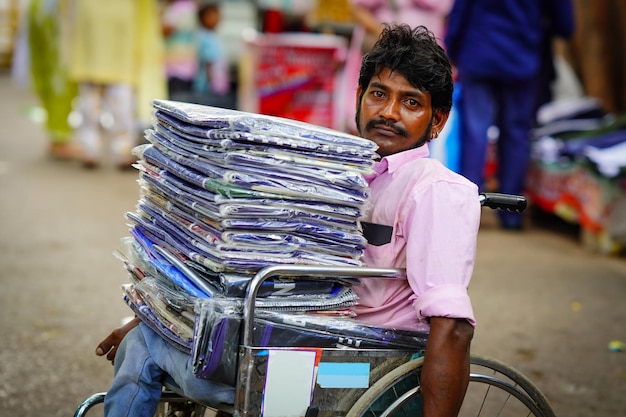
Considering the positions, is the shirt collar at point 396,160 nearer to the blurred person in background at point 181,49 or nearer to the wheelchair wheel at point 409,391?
the wheelchair wheel at point 409,391

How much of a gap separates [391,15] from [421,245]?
20.1ft

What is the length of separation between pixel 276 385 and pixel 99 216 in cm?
571

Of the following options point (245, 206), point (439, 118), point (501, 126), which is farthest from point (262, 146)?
point (501, 126)

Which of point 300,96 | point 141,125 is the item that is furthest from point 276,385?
point 141,125

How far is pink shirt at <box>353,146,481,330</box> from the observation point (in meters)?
2.22

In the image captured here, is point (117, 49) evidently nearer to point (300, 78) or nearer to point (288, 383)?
point (300, 78)

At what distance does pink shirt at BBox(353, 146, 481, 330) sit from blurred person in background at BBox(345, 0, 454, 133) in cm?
532

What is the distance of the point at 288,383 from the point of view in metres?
2.16

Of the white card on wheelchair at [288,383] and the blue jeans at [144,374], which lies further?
the blue jeans at [144,374]

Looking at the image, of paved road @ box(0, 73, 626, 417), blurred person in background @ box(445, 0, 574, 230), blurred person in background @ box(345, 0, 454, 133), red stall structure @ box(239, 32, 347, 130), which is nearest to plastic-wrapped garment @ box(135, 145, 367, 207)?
paved road @ box(0, 73, 626, 417)

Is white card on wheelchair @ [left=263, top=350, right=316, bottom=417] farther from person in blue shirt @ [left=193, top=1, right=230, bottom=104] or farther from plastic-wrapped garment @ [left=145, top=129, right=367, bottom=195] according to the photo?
person in blue shirt @ [left=193, top=1, right=230, bottom=104]

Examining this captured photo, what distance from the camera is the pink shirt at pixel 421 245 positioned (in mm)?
2223

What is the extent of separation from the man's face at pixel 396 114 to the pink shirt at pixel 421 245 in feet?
0.23

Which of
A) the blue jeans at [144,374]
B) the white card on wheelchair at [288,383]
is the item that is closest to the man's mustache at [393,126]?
the white card on wheelchair at [288,383]
